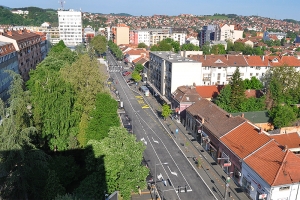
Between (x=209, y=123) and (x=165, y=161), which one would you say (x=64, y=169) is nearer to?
(x=165, y=161)

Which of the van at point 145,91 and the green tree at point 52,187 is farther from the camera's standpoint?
the van at point 145,91

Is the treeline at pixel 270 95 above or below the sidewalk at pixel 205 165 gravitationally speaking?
above

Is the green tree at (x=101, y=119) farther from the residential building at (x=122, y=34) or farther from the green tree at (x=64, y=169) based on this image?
the residential building at (x=122, y=34)

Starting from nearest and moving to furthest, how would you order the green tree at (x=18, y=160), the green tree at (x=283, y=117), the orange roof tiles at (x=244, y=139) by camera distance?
1. the green tree at (x=18, y=160)
2. the orange roof tiles at (x=244, y=139)
3. the green tree at (x=283, y=117)

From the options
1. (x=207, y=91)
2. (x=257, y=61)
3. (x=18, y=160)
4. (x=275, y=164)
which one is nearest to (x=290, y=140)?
(x=275, y=164)

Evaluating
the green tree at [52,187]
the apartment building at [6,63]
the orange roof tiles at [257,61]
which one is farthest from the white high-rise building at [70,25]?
the green tree at [52,187]

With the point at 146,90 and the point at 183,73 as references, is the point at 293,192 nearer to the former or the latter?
the point at 183,73

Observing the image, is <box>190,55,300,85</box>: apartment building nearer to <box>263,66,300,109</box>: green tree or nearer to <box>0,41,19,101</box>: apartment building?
<box>263,66,300,109</box>: green tree
